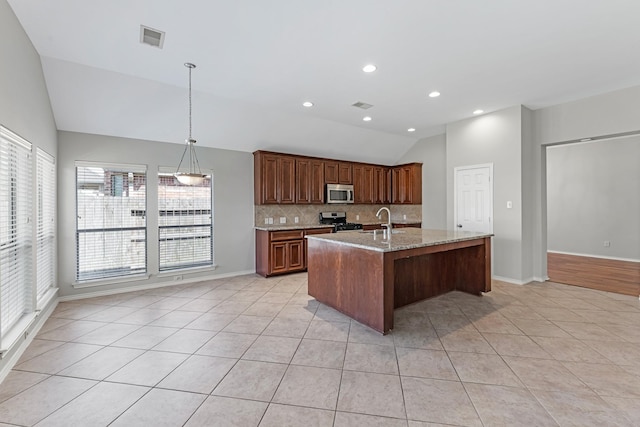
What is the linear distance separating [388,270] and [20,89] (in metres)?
3.74

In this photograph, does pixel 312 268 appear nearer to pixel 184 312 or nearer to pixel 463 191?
pixel 184 312

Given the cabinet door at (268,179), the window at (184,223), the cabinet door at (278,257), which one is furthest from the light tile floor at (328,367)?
the cabinet door at (268,179)

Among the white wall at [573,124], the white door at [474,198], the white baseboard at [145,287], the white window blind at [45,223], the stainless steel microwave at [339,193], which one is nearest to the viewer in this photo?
the white window blind at [45,223]

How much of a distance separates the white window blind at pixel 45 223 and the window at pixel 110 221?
377 mm

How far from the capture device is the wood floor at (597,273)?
4395 millimetres

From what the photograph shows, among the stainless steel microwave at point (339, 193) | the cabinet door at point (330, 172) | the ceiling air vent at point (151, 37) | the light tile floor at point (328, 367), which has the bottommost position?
the light tile floor at point (328, 367)

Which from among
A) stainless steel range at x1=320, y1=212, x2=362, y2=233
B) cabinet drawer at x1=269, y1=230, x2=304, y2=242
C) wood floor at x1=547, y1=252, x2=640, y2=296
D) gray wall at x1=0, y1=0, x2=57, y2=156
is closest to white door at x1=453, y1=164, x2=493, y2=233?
wood floor at x1=547, y1=252, x2=640, y2=296

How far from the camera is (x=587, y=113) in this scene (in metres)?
4.21

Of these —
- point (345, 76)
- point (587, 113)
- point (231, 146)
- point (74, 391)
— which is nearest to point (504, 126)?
point (587, 113)

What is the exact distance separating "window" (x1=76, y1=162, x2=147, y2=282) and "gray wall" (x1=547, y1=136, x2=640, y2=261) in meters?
9.12

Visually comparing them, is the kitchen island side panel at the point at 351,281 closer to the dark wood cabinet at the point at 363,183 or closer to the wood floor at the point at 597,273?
the dark wood cabinet at the point at 363,183

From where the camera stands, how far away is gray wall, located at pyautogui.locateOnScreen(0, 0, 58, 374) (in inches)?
86.8

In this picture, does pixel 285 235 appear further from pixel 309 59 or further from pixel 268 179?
pixel 309 59

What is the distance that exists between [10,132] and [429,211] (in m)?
6.65
